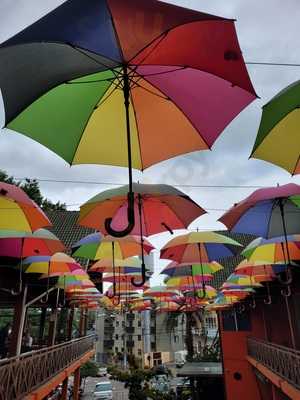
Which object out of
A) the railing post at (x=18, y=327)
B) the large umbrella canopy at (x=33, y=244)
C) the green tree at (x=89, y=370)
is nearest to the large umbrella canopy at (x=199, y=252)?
the large umbrella canopy at (x=33, y=244)

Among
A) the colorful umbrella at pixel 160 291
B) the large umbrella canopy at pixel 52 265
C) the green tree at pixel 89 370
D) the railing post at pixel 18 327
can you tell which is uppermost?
the colorful umbrella at pixel 160 291

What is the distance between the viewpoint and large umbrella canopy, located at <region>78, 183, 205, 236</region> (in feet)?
17.8

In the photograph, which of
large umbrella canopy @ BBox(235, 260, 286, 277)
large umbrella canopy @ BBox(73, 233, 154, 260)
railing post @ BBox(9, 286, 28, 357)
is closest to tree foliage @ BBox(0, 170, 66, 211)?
railing post @ BBox(9, 286, 28, 357)

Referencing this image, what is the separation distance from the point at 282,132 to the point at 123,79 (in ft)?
6.14

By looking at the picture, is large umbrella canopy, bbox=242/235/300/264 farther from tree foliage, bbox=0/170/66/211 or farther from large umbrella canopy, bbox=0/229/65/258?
tree foliage, bbox=0/170/66/211

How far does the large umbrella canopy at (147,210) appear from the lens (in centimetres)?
542

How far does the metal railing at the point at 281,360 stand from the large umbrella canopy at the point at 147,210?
523 centimetres

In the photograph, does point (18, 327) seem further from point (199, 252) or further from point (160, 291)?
point (160, 291)

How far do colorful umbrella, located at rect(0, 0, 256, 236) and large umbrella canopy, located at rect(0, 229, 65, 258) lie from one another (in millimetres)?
2719

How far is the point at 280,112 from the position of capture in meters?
3.34

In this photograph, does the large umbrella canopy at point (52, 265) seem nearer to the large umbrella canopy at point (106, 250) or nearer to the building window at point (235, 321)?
the large umbrella canopy at point (106, 250)

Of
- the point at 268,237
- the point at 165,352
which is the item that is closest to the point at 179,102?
the point at 268,237

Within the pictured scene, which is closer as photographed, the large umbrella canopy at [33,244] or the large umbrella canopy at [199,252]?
the large umbrella canopy at [33,244]

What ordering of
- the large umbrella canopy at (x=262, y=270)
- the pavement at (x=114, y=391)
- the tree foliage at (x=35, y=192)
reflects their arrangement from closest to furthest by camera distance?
the large umbrella canopy at (x=262, y=270) → the tree foliage at (x=35, y=192) → the pavement at (x=114, y=391)
